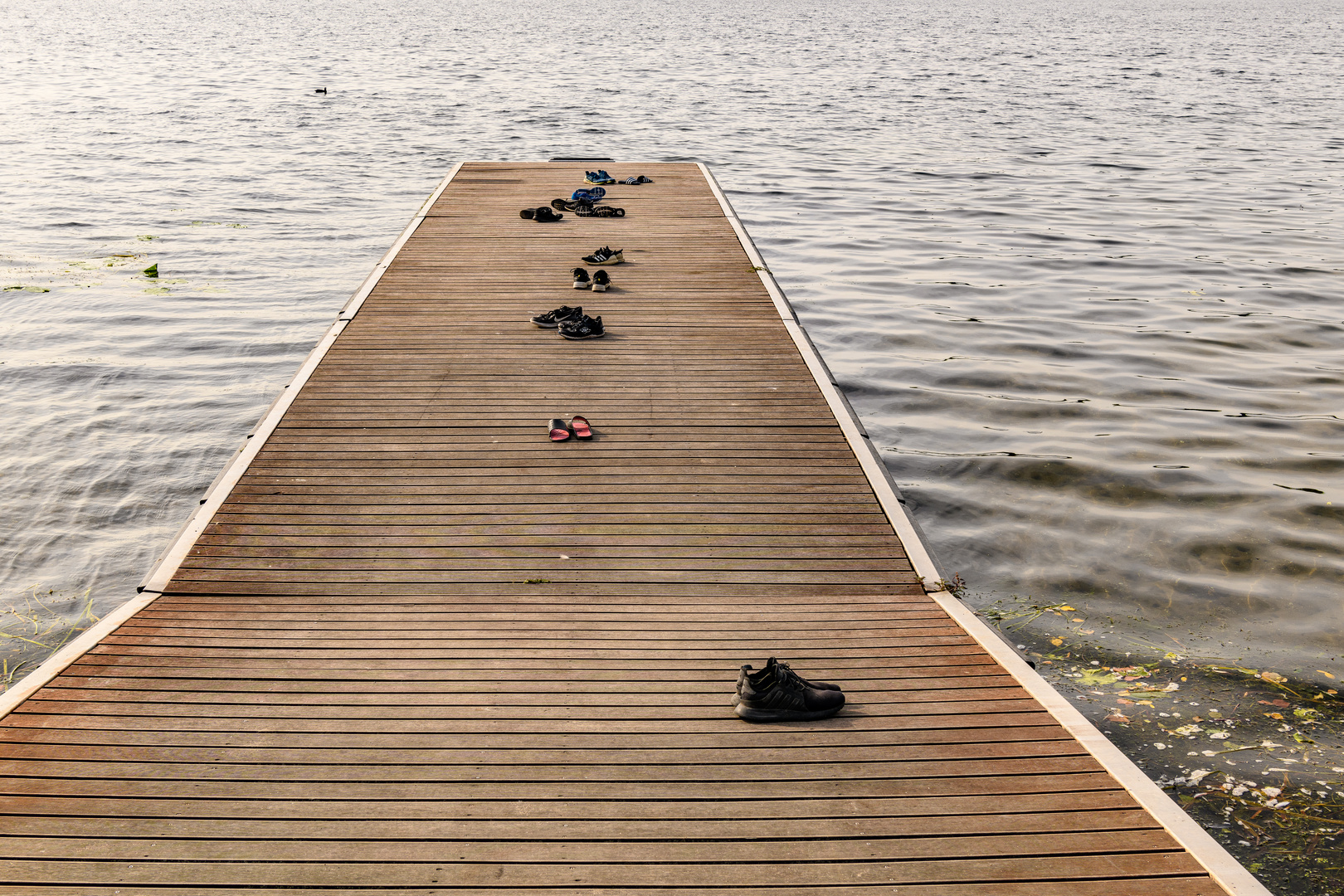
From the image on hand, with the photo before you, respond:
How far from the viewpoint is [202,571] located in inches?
226

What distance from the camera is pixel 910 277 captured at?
15.0 meters

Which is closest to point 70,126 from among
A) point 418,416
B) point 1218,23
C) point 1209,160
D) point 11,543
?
point 11,543

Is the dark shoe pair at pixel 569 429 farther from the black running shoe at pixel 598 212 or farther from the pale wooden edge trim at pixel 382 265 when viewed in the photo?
the black running shoe at pixel 598 212

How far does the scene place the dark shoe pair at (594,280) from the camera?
35.1 ft

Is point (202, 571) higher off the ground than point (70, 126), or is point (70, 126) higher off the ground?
point (202, 571)

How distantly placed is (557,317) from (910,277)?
743cm

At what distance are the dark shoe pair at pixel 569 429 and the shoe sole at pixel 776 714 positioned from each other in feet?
10.8

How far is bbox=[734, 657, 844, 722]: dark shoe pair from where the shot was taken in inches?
175

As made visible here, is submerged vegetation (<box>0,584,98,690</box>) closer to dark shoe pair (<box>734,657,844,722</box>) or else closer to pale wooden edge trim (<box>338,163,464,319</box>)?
pale wooden edge trim (<box>338,163,464,319</box>)

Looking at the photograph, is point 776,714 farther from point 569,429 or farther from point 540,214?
point 540,214

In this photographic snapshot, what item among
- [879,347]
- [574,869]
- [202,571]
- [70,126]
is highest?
[574,869]

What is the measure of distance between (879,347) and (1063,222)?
7817mm

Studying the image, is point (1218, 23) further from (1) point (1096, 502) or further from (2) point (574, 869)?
(2) point (574, 869)

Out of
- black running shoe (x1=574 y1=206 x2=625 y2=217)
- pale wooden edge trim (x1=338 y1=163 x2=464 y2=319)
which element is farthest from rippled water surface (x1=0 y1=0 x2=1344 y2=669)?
black running shoe (x1=574 y1=206 x2=625 y2=217)
